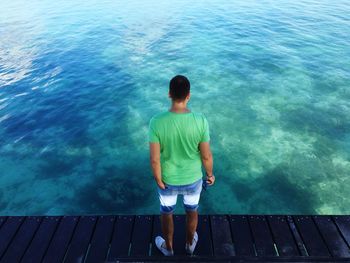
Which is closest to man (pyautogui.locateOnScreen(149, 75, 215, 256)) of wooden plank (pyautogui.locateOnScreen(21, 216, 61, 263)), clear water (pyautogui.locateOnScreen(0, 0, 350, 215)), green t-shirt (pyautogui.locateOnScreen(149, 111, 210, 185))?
green t-shirt (pyautogui.locateOnScreen(149, 111, 210, 185))

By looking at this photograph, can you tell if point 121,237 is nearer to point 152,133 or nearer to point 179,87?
point 152,133

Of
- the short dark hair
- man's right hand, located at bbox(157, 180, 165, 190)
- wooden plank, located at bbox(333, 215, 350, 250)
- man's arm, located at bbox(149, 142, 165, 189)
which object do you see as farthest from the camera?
wooden plank, located at bbox(333, 215, 350, 250)

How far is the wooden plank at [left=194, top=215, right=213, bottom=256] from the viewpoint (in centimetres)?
533

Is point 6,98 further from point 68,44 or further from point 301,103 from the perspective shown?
point 301,103

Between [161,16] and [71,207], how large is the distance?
77.8 feet

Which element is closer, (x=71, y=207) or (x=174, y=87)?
(x=174, y=87)

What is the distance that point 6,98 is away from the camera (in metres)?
14.5

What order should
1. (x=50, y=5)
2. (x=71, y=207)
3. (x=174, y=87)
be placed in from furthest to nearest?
(x=50, y=5), (x=71, y=207), (x=174, y=87)

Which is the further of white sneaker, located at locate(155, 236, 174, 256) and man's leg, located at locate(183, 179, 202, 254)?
white sneaker, located at locate(155, 236, 174, 256)

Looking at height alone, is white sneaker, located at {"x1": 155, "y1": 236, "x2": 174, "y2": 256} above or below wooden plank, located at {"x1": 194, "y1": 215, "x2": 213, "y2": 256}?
above

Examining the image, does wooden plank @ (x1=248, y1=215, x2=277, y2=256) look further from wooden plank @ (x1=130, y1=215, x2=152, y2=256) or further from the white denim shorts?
wooden plank @ (x1=130, y1=215, x2=152, y2=256)

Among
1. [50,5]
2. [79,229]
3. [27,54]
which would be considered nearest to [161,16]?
[27,54]

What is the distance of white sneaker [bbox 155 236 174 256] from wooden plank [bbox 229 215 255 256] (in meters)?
1.28

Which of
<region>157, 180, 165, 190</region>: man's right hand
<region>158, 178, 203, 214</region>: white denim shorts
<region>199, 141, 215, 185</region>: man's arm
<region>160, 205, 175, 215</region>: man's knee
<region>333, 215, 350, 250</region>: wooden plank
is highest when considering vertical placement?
<region>199, 141, 215, 185</region>: man's arm
